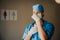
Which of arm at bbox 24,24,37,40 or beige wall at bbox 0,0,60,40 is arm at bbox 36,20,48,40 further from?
beige wall at bbox 0,0,60,40

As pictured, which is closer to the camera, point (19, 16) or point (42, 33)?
point (42, 33)

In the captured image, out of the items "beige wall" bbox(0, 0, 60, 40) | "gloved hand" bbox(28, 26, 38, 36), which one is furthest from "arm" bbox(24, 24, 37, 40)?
"beige wall" bbox(0, 0, 60, 40)

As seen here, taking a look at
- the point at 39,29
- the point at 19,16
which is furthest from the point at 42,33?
the point at 19,16

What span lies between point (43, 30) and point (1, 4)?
A: 69cm

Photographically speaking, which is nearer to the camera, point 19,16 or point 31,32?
point 31,32

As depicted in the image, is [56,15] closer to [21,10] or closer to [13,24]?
[21,10]

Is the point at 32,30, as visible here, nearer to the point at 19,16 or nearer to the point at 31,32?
the point at 31,32

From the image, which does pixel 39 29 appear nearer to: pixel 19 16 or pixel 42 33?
pixel 42 33

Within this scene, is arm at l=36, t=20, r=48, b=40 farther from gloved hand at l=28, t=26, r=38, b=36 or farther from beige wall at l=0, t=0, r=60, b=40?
beige wall at l=0, t=0, r=60, b=40

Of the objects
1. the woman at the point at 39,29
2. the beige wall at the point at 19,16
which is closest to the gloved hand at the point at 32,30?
the woman at the point at 39,29

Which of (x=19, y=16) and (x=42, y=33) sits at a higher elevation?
(x=19, y=16)

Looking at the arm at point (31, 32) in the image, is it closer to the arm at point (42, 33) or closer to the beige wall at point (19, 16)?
the arm at point (42, 33)

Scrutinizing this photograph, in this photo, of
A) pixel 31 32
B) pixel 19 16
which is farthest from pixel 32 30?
pixel 19 16

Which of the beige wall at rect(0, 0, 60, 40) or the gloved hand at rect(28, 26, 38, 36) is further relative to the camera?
the beige wall at rect(0, 0, 60, 40)
